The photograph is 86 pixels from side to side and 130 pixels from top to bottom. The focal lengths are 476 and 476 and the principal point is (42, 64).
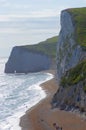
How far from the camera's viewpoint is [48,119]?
79500 mm

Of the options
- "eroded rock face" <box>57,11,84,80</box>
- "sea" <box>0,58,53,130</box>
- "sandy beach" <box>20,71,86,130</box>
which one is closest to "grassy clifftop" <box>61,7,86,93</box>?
"eroded rock face" <box>57,11,84,80</box>

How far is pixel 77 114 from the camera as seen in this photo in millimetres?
74688

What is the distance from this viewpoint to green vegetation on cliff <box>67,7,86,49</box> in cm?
11784

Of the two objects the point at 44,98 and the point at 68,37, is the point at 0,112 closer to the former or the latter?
the point at 44,98

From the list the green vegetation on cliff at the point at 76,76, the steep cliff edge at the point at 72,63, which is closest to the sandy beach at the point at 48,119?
the steep cliff edge at the point at 72,63

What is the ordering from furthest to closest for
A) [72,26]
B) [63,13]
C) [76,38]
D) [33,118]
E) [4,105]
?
[63,13], [72,26], [76,38], [4,105], [33,118]

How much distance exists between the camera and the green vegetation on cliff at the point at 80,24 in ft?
387

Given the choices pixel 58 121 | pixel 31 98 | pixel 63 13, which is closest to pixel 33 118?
pixel 58 121

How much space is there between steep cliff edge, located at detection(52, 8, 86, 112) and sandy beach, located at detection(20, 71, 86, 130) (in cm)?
192

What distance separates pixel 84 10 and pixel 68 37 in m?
25.5

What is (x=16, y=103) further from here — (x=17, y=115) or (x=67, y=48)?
(x=67, y=48)

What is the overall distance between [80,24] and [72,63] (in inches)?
998

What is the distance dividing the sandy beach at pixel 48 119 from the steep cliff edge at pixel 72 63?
1.92 metres

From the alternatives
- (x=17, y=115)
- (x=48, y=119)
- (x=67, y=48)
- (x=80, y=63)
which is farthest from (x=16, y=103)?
(x=67, y=48)
